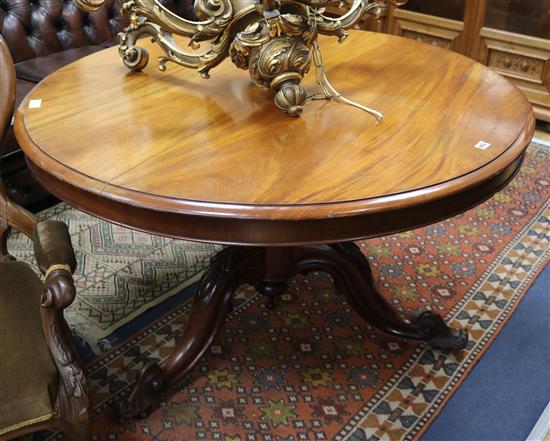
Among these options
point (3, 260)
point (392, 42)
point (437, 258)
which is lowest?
point (437, 258)

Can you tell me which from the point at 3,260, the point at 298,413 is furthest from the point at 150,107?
the point at 298,413

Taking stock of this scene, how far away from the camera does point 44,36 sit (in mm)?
2002

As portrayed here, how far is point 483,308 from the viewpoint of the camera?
1.48 metres

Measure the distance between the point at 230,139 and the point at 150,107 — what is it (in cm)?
19

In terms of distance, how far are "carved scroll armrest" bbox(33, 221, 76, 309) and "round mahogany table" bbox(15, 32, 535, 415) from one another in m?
0.07

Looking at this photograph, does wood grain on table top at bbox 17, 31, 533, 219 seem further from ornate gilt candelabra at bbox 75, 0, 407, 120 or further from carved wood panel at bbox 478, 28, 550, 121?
carved wood panel at bbox 478, 28, 550, 121

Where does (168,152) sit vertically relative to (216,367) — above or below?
above

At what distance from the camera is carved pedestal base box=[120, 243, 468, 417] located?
120 centimetres

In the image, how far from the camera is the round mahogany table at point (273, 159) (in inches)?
31.1

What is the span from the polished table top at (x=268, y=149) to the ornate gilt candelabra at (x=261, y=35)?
5 cm

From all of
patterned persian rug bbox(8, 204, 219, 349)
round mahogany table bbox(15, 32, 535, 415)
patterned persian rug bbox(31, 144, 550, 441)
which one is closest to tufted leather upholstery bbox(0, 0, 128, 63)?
patterned persian rug bbox(8, 204, 219, 349)

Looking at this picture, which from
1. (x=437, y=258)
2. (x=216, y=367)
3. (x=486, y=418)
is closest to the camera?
Result: (x=486, y=418)

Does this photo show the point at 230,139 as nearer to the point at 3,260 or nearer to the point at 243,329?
the point at 3,260

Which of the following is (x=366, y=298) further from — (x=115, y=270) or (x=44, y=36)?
(x=44, y=36)
